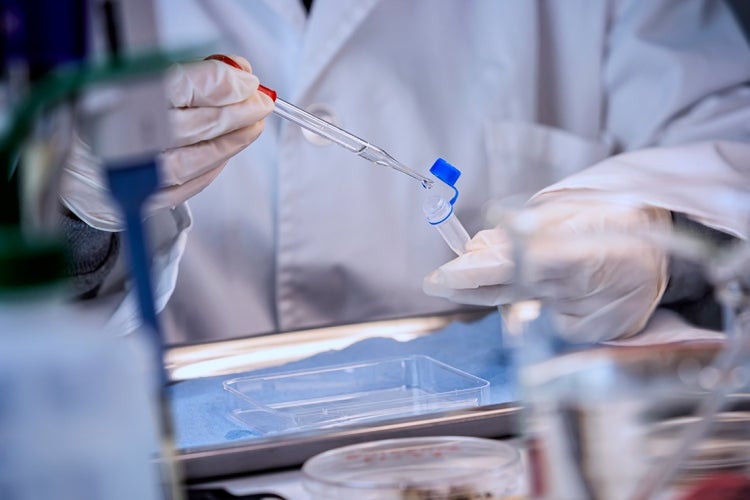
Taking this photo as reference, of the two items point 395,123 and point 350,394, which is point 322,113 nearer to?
point 395,123

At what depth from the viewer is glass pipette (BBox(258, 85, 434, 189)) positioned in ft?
3.25

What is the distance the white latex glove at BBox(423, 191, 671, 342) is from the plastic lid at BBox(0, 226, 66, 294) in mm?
203

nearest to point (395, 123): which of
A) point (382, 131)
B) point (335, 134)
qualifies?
point (382, 131)

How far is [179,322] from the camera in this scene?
140 centimetres

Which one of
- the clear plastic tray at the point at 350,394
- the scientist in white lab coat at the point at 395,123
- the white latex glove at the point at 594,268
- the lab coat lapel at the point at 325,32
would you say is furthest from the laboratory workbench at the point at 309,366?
the lab coat lapel at the point at 325,32

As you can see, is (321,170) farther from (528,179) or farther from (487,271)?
(487,271)

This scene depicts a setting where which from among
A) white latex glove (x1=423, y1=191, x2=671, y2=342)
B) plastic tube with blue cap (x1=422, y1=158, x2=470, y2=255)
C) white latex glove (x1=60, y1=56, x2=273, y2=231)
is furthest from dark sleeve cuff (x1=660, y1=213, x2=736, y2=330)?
white latex glove (x1=60, y1=56, x2=273, y2=231)

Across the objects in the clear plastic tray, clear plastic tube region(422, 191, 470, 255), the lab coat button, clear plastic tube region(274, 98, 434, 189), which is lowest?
the clear plastic tray

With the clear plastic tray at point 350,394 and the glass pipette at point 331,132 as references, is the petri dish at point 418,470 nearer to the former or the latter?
the clear plastic tray at point 350,394

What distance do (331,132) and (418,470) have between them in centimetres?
50

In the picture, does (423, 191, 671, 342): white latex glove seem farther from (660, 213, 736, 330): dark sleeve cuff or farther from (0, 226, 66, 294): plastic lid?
(0, 226, 66, 294): plastic lid

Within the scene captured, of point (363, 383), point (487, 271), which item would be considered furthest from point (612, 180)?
point (363, 383)

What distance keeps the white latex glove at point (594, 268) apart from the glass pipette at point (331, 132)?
379 mm

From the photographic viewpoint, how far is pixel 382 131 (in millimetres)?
1395
